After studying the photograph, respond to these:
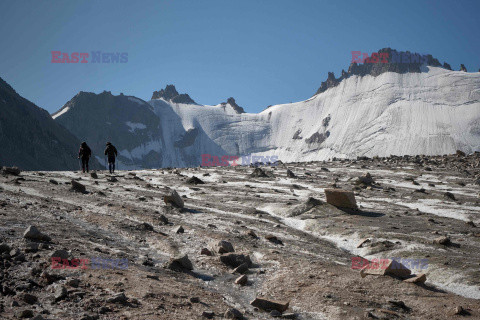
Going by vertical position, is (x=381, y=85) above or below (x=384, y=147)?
above

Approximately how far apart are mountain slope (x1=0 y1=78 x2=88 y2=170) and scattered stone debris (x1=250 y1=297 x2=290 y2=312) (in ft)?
370

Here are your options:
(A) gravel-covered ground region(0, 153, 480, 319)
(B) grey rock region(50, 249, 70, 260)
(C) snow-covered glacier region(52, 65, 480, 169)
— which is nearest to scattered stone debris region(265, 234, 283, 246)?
(A) gravel-covered ground region(0, 153, 480, 319)

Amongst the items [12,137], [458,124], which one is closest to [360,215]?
[12,137]

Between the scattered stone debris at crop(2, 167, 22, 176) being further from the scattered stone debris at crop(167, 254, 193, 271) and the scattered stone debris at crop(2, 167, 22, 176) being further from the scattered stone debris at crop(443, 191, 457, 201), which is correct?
the scattered stone debris at crop(443, 191, 457, 201)

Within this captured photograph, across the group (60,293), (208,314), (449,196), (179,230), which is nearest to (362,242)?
(179,230)

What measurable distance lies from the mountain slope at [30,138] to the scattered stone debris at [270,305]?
370 feet

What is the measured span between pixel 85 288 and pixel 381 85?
641 feet

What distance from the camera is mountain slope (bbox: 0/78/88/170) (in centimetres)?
10856

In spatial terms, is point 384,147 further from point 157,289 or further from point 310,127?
point 157,289

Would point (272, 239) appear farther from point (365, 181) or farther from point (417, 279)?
point (365, 181)

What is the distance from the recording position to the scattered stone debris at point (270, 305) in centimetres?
686

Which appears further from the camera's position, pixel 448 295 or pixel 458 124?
pixel 458 124

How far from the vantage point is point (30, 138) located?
120m

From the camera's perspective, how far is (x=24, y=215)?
11.0 metres
